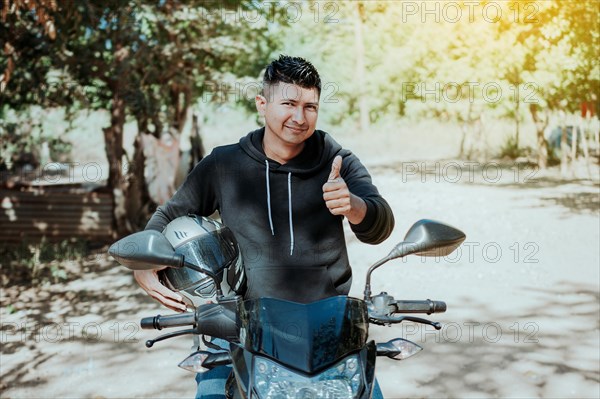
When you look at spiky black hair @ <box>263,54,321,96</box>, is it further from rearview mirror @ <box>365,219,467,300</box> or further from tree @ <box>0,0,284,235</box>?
tree @ <box>0,0,284,235</box>

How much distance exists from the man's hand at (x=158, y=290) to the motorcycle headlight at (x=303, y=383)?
2.15 ft

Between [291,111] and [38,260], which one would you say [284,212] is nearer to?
[291,111]

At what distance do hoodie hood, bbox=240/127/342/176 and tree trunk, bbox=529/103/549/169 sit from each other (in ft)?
66.0

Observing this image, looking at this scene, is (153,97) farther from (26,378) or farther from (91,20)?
(26,378)

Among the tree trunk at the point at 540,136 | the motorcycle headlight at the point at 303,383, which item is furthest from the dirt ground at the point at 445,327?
the tree trunk at the point at 540,136

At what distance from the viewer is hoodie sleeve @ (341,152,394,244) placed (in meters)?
2.51

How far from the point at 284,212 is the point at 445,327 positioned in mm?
4816

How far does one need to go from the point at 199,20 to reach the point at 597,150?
56.7ft

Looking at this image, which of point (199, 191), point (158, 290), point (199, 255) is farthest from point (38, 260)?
point (199, 255)

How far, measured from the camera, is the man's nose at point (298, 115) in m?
2.59

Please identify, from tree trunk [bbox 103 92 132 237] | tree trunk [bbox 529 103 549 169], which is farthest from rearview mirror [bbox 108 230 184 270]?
tree trunk [bbox 529 103 549 169]

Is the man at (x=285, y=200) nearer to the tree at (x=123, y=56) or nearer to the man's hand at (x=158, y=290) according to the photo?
the man's hand at (x=158, y=290)

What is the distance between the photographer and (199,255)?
2266mm

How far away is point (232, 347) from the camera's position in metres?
1.98
